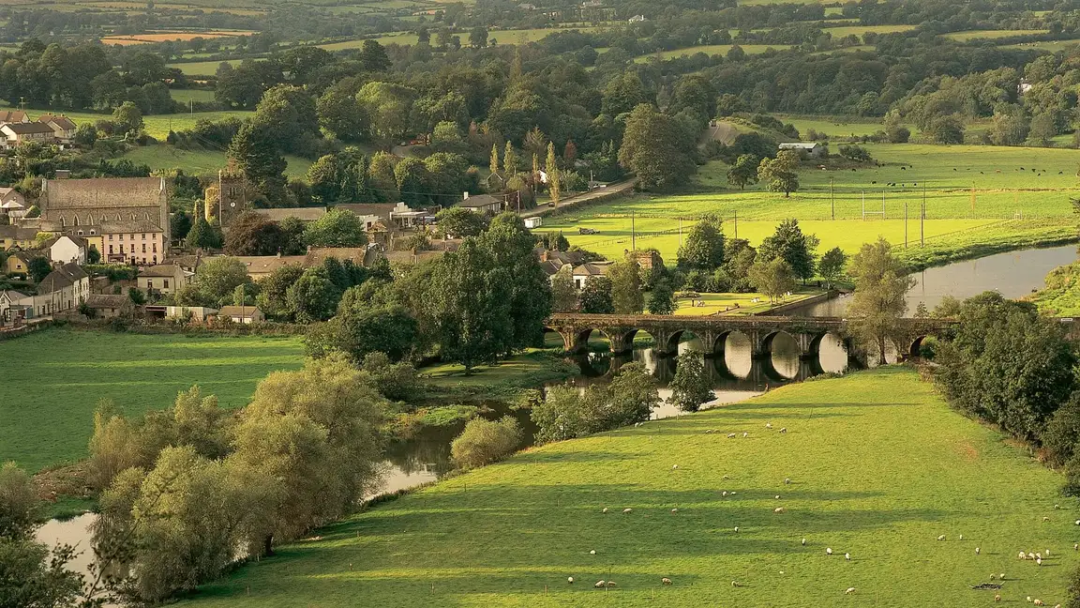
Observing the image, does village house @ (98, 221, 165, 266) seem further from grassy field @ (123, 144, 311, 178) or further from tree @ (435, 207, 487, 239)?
grassy field @ (123, 144, 311, 178)

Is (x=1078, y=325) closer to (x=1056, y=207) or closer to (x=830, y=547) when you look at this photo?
(x=830, y=547)

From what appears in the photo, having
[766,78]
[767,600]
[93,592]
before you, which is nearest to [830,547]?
[767,600]

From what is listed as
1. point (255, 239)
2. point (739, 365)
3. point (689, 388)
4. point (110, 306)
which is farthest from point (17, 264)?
point (689, 388)

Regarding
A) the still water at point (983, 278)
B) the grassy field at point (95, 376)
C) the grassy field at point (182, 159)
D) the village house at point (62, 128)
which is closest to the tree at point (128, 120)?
the grassy field at point (182, 159)

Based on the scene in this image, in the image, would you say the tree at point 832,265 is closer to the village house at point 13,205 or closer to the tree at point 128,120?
the village house at point 13,205

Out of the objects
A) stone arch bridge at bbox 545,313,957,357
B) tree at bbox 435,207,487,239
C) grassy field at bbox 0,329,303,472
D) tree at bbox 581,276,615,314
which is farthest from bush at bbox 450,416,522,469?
tree at bbox 435,207,487,239

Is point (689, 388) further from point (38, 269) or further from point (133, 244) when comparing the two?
point (133, 244)
